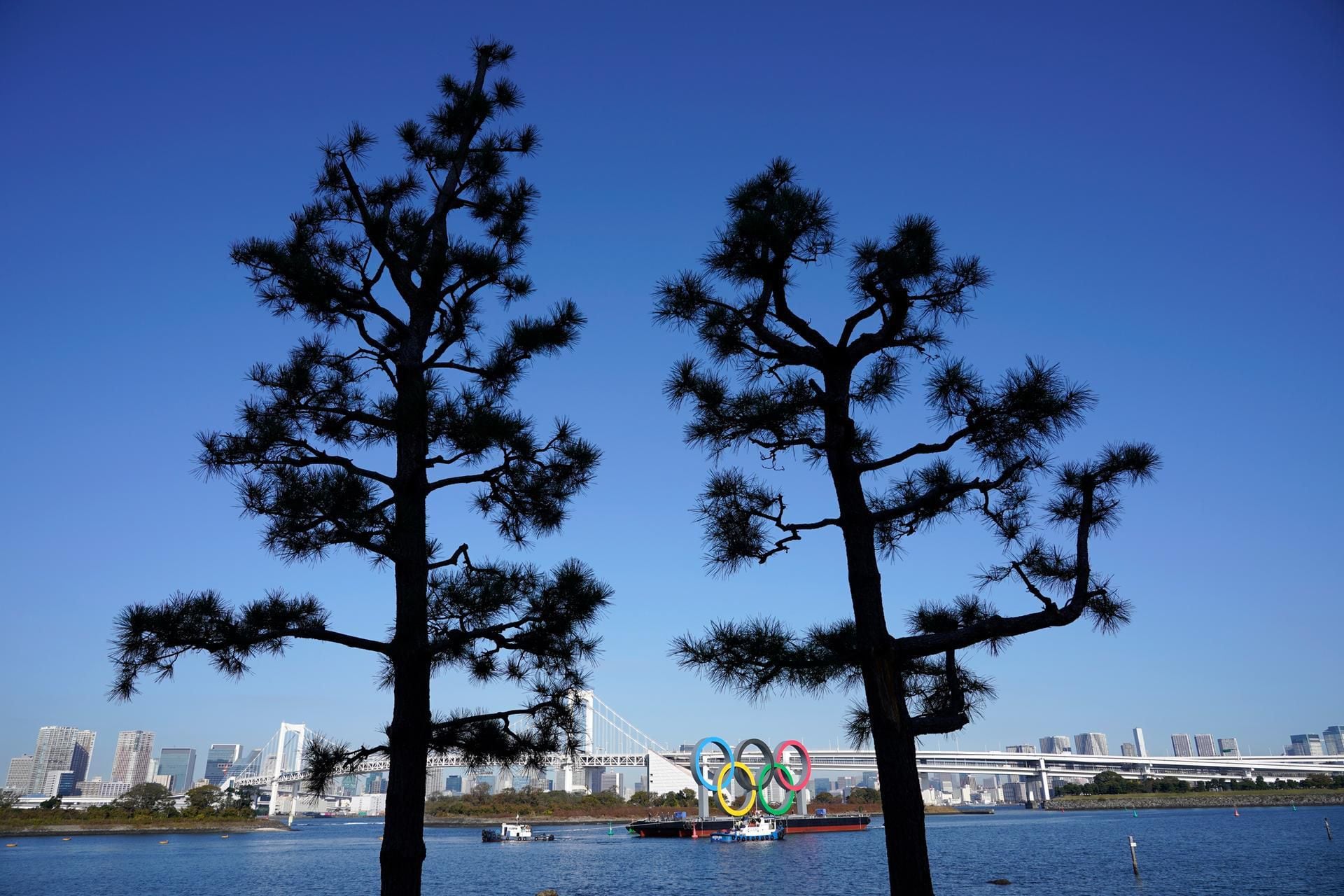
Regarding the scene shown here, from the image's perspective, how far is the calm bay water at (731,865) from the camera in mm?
26562

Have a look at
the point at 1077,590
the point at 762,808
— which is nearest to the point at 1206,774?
the point at 762,808

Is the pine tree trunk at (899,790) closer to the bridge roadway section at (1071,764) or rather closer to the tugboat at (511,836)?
the tugboat at (511,836)

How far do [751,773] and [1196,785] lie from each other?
2962 inches

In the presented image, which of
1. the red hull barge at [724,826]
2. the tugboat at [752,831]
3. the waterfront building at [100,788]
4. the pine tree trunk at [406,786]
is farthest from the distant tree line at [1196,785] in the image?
the waterfront building at [100,788]

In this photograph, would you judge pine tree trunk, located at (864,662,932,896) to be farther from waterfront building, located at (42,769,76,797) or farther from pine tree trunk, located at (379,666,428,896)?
waterfront building, located at (42,769,76,797)

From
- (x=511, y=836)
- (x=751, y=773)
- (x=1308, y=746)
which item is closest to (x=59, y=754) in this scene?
(x=511, y=836)

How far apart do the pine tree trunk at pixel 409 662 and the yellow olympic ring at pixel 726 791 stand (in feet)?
136

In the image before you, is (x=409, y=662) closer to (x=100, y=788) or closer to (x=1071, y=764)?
(x=1071, y=764)

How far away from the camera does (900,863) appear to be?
389cm

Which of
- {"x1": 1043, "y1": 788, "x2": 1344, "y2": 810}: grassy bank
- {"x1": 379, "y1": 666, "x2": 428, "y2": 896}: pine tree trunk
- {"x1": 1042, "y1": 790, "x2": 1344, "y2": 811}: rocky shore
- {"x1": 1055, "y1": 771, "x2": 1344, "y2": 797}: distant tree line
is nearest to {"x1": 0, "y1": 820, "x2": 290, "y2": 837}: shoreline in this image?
{"x1": 379, "y1": 666, "x2": 428, "y2": 896}: pine tree trunk

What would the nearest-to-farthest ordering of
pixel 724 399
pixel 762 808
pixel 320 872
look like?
pixel 724 399
pixel 320 872
pixel 762 808

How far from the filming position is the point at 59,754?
15200 centimetres

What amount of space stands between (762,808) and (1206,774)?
243 ft

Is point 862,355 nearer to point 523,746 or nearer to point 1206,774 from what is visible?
point 523,746
